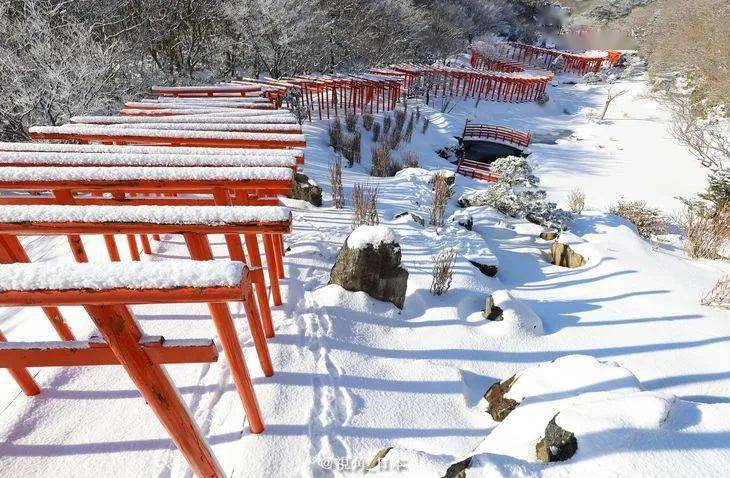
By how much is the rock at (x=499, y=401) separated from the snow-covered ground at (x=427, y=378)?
0.25 ft

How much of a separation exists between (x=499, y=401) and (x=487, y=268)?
286 centimetres

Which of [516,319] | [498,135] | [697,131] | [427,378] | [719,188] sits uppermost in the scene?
[427,378]

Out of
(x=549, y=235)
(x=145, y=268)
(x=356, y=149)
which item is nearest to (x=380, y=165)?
(x=356, y=149)

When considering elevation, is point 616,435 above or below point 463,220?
above

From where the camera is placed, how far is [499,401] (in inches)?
106

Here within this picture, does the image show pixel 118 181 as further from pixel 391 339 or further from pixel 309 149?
pixel 309 149

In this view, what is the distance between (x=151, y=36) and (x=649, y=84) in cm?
3412


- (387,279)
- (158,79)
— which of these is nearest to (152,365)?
(387,279)

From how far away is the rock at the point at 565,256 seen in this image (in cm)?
600

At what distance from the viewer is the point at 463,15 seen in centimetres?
3294

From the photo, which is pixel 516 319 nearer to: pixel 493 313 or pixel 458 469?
pixel 493 313

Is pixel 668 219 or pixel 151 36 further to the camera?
pixel 151 36

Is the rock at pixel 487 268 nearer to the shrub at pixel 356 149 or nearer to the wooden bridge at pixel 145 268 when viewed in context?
the wooden bridge at pixel 145 268

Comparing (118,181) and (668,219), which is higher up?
(118,181)
